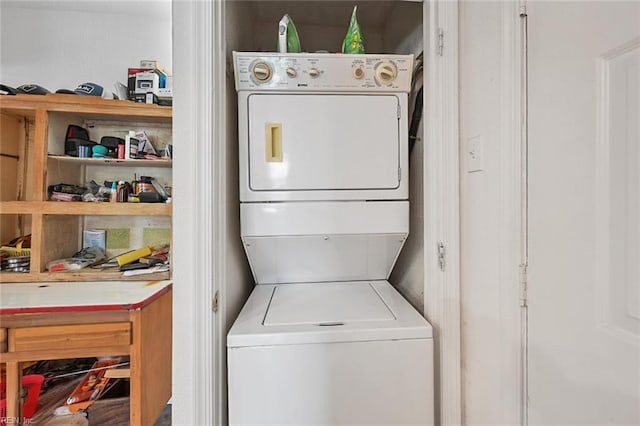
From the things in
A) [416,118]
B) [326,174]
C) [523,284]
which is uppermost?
[416,118]

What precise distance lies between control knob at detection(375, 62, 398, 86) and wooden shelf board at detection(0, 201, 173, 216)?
1.58m

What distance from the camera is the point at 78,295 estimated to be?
1719mm

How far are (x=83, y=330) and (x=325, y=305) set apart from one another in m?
1.39

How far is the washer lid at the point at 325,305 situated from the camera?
110 cm

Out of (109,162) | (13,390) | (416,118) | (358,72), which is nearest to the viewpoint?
(358,72)

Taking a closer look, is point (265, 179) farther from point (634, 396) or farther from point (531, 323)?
point (634, 396)

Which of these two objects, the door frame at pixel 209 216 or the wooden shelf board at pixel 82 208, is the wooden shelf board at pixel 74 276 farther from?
the door frame at pixel 209 216

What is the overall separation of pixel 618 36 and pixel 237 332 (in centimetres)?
128

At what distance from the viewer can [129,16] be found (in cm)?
224

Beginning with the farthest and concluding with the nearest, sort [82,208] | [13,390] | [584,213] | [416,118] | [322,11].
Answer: [82,208], [322,11], [13,390], [416,118], [584,213]

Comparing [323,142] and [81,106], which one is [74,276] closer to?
[81,106]

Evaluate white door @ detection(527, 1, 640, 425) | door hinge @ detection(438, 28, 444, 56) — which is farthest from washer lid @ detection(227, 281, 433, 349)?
door hinge @ detection(438, 28, 444, 56)

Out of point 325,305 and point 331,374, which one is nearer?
point 331,374

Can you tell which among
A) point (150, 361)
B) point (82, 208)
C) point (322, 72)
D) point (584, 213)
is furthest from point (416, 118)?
point (82, 208)
